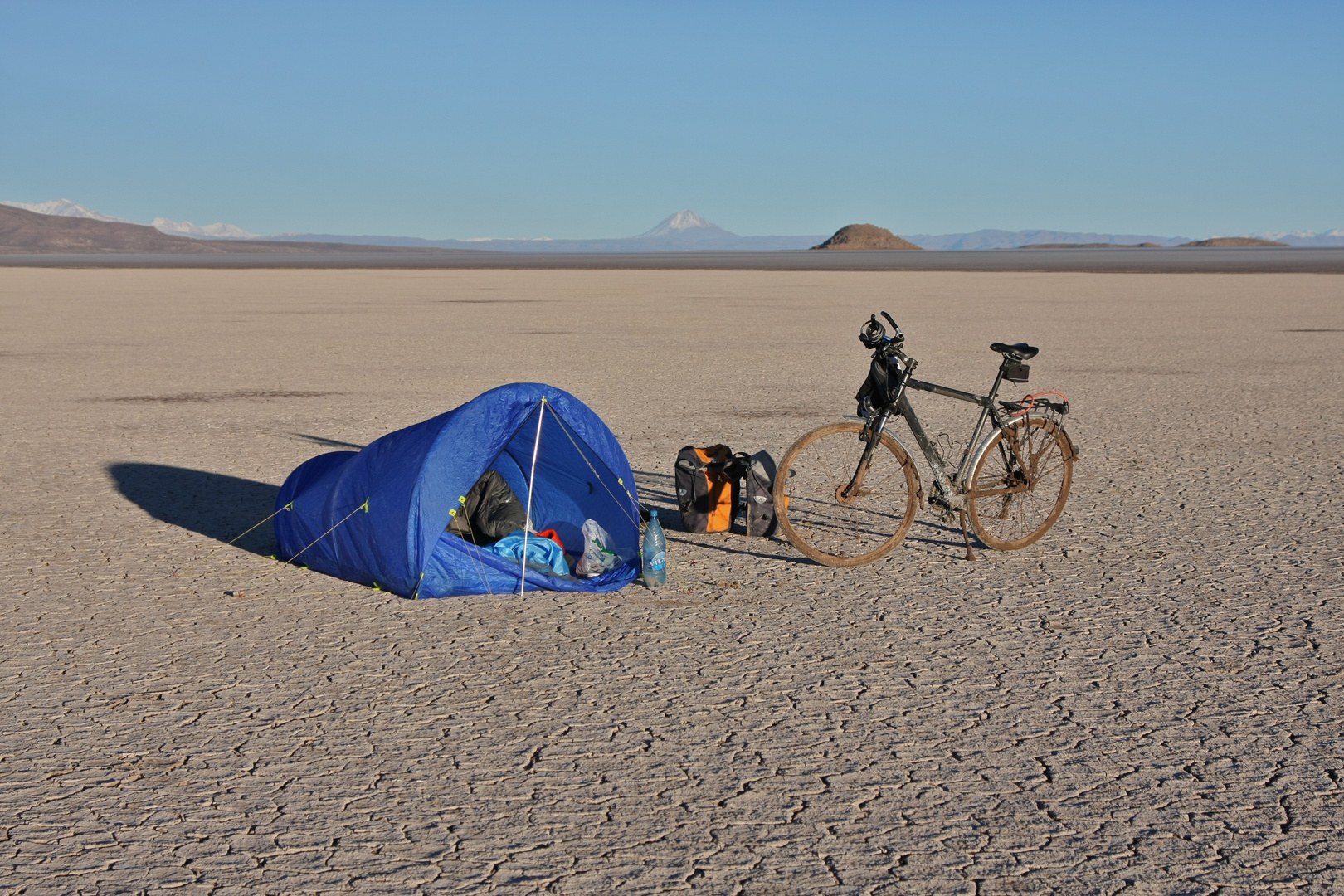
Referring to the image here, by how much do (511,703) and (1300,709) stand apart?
3.44 metres

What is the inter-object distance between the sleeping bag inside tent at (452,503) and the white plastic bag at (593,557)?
30 millimetres

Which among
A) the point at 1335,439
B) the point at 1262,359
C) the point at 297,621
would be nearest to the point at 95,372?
the point at 297,621

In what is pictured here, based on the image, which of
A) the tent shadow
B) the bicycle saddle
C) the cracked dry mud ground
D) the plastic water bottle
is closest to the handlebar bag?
the bicycle saddle

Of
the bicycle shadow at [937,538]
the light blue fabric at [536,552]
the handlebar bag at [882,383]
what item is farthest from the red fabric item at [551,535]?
the bicycle shadow at [937,538]

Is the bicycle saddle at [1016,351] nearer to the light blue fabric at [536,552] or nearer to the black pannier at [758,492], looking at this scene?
the black pannier at [758,492]

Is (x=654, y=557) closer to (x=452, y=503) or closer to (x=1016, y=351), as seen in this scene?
(x=452, y=503)

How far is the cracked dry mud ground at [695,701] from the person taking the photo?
3887 millimetres

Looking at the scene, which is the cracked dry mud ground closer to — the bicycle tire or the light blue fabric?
the bicycle tire

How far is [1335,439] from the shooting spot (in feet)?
37.1

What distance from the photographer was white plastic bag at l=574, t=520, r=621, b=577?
717 centimetres

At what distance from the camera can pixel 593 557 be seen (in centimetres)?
719

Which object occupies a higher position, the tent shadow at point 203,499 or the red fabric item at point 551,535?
the red fabric item at point 551,535

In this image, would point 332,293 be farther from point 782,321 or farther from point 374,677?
point 374,677

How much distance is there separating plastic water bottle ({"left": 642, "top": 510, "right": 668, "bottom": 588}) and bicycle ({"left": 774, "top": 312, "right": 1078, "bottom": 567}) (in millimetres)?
816
